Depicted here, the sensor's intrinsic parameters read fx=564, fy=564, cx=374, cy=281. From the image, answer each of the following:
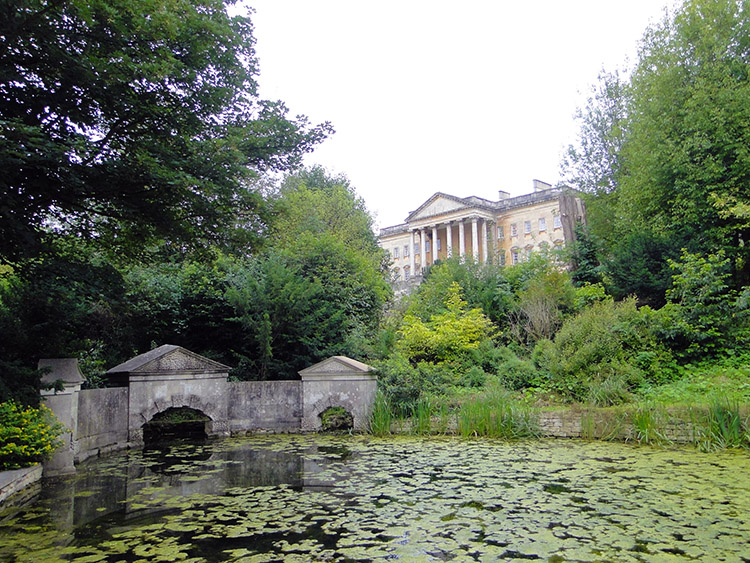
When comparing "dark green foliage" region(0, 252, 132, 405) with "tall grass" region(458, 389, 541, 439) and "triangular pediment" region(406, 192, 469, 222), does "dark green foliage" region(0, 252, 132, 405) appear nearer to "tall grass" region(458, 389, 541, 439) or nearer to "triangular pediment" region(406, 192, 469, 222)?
"tall grass" region(458, 389, 541, 439)

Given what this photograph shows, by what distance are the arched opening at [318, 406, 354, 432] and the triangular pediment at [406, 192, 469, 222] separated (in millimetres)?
49696

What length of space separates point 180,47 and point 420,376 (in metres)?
8.01

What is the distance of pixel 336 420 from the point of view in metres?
13.0

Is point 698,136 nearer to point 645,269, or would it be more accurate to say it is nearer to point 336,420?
point 645,269

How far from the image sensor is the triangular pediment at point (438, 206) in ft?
201

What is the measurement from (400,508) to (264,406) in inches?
277

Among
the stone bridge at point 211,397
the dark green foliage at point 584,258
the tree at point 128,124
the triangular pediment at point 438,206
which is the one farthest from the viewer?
the triangular pediment at point 438,206

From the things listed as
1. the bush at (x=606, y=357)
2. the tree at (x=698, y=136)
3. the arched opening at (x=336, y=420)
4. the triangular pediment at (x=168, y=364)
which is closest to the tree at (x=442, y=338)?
the bush at (x=606, y=357)

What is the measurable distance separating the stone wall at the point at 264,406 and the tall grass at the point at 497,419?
371 centimetres

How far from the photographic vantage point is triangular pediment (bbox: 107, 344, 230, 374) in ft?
37.0

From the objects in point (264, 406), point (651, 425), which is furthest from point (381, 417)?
point (651, 425)

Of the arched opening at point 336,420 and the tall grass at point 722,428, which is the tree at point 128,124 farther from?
the tall grass at point 722,428

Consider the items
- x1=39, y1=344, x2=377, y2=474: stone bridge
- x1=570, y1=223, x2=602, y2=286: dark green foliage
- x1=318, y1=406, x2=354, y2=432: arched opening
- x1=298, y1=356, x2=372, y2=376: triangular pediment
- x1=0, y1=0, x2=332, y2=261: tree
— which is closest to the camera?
x1=0, y1=0, x2=332, y2=261: tree

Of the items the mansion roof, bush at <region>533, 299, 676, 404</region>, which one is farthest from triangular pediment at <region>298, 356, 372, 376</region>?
the mansion roof
